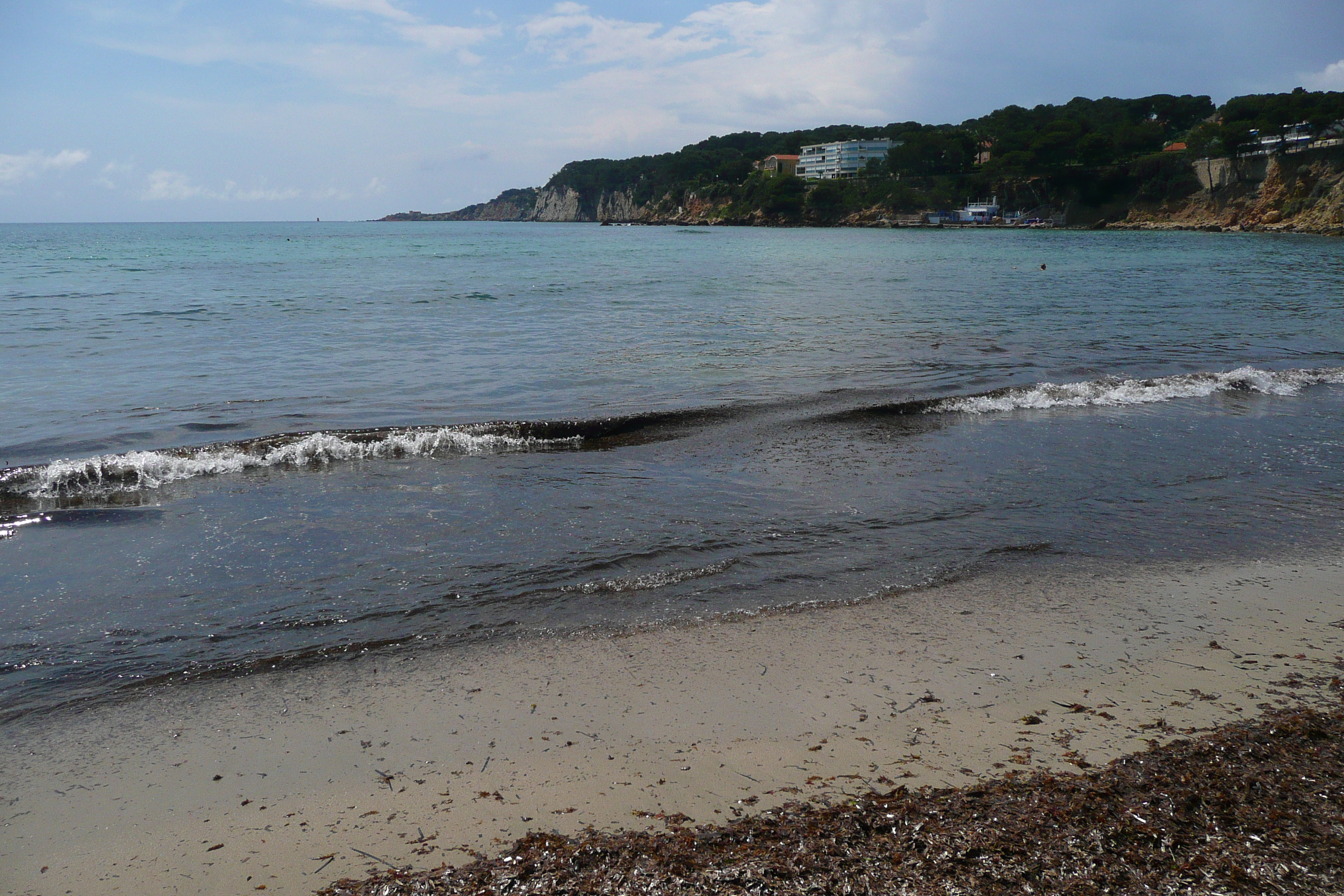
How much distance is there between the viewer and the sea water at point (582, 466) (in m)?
4.74

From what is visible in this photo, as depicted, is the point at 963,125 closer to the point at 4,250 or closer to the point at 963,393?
the point at 4,250

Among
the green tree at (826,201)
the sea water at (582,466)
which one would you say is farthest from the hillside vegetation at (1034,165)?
the sea water at (582,466)

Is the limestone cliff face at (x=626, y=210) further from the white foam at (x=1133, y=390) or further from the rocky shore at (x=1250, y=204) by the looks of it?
the white foam at (x=1133, y=390)

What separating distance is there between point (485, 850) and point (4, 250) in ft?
256

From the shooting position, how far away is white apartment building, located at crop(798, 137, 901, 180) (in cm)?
14350

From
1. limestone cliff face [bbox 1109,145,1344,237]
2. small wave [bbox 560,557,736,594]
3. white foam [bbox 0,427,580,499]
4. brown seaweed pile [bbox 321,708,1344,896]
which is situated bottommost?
small wave [bbox 560,557,736,594]

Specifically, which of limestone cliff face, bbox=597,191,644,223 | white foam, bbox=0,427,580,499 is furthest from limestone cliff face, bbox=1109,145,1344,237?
limestone cliff face, bbox=597,191,644,223

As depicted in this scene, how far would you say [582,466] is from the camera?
7.69 m

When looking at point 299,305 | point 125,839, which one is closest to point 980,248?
point 299,305

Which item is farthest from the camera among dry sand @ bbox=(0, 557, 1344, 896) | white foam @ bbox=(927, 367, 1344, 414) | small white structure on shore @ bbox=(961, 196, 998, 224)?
small white structure on shore @ bbox=(961, 196, 998, 224)

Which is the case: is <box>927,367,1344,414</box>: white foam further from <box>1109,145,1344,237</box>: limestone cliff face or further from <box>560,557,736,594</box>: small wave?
<box>1109,145,1344,237</box>: limestone cliff face

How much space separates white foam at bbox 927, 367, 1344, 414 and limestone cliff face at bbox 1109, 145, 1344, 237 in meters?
70.3

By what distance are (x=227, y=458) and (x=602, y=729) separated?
233 inches

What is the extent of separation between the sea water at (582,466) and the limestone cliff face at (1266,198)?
218 ft
